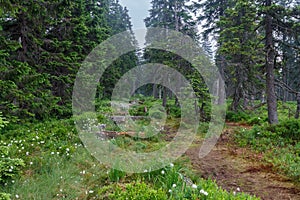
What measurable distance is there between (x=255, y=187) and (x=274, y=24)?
7809mm

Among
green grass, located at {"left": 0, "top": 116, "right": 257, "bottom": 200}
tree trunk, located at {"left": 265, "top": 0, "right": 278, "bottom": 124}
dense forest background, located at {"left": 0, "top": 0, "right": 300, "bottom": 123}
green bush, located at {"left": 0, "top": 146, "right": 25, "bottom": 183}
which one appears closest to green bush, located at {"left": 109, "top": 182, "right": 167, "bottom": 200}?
green grass, located at {"left": 0, "top": 116, "right": 257, "bottom": 200}

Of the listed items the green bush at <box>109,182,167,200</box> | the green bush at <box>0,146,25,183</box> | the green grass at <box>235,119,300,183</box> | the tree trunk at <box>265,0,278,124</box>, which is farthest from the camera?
the tree trunk at <box>265,0,278,124</box>

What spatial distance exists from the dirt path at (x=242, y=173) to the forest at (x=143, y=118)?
3 cm

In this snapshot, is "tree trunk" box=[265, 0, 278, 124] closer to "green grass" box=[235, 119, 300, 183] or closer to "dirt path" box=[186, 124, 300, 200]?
"green grass" box=[235, 119, 300, 183]

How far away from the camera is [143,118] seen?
47.2 feet

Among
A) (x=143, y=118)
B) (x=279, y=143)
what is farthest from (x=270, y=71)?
(x=143, y=118)

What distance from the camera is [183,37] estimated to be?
1561 centimetres

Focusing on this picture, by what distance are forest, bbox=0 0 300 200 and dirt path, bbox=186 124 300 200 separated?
32 mm

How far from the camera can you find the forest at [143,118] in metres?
4.30

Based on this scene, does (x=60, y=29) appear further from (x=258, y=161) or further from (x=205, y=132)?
(x=258, y=161)

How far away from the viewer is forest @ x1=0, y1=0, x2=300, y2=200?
4.30 m

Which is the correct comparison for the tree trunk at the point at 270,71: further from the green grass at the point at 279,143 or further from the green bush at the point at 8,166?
the green bush at the point at 8,166

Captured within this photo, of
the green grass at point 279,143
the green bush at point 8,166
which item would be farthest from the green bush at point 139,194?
the green grass at point 279,143

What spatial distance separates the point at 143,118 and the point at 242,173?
8.95 metres
